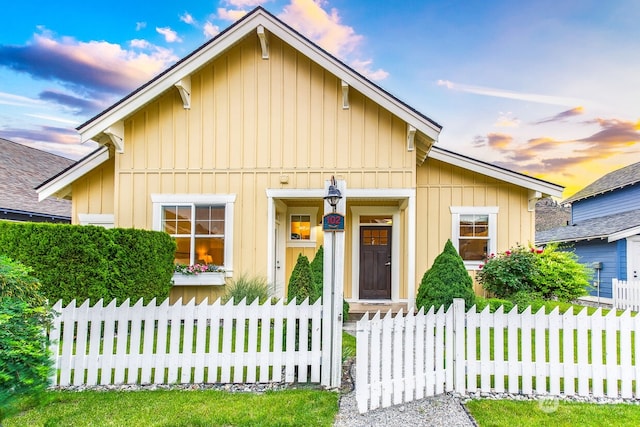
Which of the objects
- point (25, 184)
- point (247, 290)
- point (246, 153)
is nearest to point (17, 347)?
point (247, 290)

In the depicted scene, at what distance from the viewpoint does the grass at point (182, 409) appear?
11.2ft

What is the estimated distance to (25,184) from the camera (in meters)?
14.0

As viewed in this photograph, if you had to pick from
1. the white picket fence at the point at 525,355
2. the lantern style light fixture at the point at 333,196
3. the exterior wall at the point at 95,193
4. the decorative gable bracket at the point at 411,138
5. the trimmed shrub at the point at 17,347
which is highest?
the decorative gable bracket at the point at 411,138

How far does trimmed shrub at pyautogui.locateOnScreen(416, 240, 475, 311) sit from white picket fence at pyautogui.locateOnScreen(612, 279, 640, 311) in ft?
28.7

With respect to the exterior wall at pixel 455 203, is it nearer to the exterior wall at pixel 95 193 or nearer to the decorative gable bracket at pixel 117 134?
the decorative gable bracket at pixel 117 134

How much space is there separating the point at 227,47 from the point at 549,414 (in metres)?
8.31

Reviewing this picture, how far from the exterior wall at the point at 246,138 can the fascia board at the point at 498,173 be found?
228 centimetres

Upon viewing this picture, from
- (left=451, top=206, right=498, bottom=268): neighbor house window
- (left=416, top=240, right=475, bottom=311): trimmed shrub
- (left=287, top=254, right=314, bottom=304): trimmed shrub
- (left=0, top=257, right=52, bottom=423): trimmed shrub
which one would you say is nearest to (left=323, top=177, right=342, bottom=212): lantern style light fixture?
(left=287, top=254, right=314, bottom=304): trimmed shrub

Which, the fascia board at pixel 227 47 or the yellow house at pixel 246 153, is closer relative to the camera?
the fascia board at pixel 227 47

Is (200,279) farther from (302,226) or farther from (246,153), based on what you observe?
(302,226)

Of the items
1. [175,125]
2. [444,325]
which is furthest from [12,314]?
[175,125]

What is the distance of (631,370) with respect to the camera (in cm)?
413

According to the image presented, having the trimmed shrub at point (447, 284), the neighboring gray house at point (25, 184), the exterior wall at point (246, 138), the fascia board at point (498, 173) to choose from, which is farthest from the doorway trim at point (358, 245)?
the neighboring gray house at point (25, 184)

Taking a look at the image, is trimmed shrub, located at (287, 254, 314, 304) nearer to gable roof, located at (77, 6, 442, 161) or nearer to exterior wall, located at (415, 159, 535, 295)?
gable roof, located at (77, 6, 442, 161)
